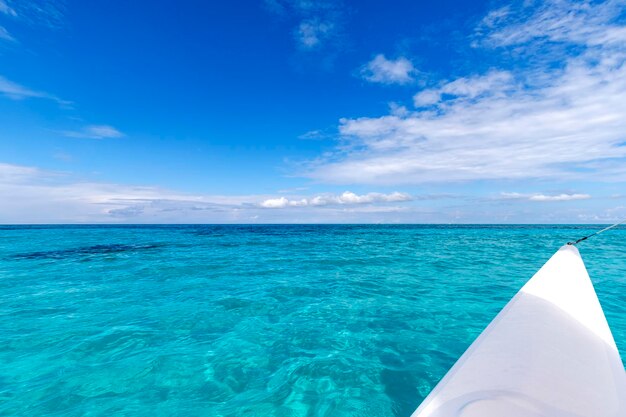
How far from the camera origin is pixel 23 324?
693 centimetres

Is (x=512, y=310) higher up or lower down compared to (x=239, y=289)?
higher up

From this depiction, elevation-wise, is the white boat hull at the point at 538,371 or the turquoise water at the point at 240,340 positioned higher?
the white boat hull at the point at 538,371

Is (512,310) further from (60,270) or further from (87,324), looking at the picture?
(60,270)

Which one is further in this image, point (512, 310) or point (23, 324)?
point (23, 324)

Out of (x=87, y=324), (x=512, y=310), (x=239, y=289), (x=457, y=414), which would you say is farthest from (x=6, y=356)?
(x=512, y=310)

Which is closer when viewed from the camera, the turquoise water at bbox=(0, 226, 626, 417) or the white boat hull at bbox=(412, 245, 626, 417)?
the white boat hull at bbox=(412, 245, 626, 417)

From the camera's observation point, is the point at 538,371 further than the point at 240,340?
No

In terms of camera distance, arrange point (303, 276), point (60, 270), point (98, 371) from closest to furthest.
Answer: point (98, 371)
point (303, 276)
point (60, 270)

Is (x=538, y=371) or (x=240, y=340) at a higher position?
(x=538, y=371)

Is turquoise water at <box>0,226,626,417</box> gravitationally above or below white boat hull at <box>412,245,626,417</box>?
below

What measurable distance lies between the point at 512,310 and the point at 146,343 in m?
6.78

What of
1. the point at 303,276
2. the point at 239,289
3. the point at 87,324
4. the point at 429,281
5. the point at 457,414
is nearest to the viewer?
the point at 457,414

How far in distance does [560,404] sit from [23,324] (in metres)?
10.4

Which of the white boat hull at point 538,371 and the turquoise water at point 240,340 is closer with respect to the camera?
the white boat hull at point 538,371
